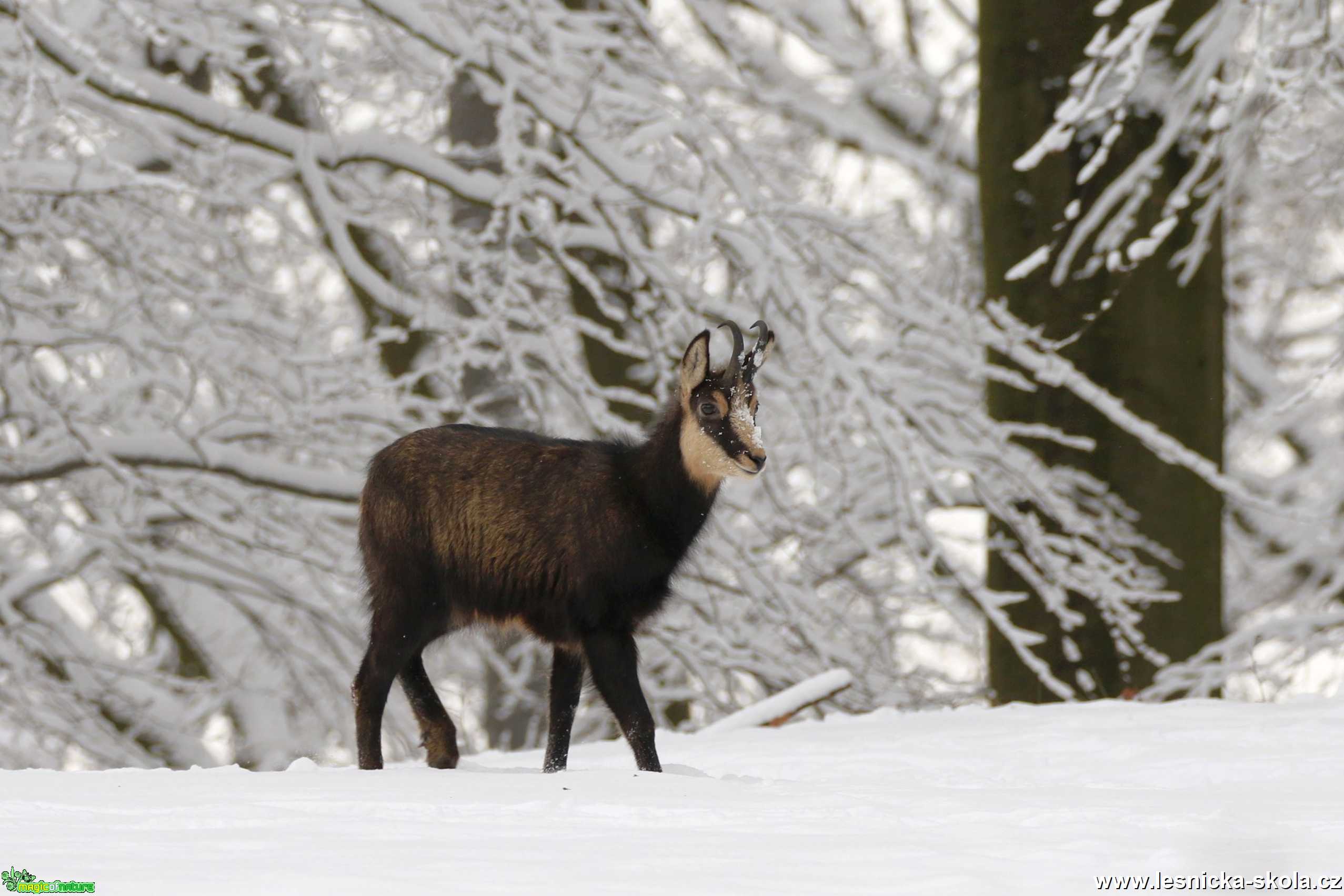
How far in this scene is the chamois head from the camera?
5.45 meters

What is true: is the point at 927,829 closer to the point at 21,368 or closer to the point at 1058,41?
the point at 1058,41

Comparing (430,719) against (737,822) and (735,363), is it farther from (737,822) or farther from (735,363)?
(737,822)

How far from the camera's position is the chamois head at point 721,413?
545cm

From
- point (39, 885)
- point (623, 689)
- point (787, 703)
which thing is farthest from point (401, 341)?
point (39, 885)

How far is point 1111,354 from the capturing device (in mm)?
8492

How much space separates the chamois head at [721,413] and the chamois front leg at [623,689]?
0.60m

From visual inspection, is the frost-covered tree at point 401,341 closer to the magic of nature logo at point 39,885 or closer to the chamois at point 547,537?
the chamois at point 547,537

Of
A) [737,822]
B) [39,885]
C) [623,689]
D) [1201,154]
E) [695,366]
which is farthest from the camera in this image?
[1201,154]

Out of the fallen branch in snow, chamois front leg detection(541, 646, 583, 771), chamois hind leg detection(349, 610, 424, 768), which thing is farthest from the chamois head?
the fallen branch in snow

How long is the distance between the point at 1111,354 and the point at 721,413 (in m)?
3.58

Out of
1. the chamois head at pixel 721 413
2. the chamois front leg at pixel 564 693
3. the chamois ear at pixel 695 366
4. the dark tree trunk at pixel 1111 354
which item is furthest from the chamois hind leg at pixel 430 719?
the dark tree trunk at pixel 1111 354

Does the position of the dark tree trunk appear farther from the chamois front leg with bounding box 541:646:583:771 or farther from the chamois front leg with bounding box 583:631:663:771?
the chamois front leg with bounding box 583:631:663:771

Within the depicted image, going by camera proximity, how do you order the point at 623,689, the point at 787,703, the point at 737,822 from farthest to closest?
the point at 787,703, the point at 623,689, the point at 737,822

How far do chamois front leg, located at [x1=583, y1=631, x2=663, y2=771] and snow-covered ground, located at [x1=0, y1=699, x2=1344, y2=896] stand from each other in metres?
0.17
